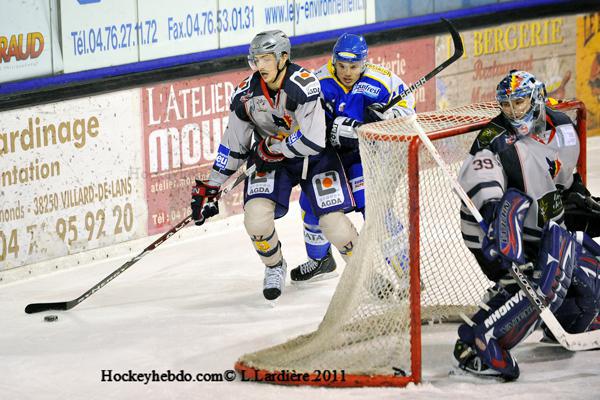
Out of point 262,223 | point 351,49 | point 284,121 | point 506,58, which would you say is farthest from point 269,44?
point 506,58

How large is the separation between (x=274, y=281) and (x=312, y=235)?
1.41 ft

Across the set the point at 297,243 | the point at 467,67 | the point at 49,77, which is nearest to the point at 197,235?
the point at 297,243

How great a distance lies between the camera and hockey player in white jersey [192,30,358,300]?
536 cm

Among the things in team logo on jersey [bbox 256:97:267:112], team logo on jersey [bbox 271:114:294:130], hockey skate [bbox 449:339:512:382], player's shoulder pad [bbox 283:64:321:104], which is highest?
player's shoulder pad [bbox 283:64:321:104]

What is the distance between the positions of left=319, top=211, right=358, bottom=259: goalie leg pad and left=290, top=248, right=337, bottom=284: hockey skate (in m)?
0.47

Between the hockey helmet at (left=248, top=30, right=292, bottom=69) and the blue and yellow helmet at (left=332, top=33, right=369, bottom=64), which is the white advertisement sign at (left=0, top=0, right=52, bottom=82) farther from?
the blue and yellow helmet at (left=332, top=33, right=369, bottom=64)

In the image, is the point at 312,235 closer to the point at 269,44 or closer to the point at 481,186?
the point at 269,44

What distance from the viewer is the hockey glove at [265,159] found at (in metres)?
5.50

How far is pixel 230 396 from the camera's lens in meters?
4.45

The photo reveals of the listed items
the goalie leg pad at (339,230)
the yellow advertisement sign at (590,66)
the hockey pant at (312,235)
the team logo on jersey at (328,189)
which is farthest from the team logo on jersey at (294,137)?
the yellow advertisement sign at (590,66)

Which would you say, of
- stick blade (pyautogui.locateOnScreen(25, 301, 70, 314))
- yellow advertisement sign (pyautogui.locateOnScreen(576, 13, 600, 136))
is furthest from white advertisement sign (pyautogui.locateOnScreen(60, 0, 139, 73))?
yellow advertisement sign (pyautogui.locateOnScreen(576, 13, 600, 136))

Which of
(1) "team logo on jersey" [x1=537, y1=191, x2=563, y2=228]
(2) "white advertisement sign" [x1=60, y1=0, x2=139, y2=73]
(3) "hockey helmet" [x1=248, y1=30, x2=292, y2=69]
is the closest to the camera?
(1) "team logo on jersey" [x1=537, y1=191, x2=563, y2=228]

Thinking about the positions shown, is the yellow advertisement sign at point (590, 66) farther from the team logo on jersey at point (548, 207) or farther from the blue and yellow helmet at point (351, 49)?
the team logo on jersey at point (548, 207)

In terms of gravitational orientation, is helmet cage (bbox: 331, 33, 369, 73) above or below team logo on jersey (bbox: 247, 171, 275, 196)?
above
